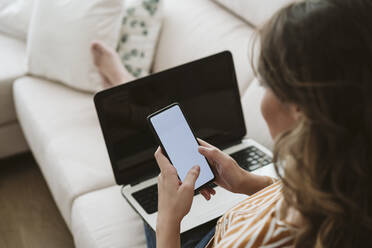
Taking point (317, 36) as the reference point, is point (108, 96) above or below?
below

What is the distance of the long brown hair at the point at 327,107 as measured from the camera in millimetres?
610

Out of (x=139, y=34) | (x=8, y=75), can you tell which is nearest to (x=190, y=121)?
(x=139, y=34)

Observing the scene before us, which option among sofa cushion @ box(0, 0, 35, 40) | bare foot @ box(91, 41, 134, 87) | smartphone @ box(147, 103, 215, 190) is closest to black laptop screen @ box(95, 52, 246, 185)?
smartphone @ box(147, 103, 215, 190)

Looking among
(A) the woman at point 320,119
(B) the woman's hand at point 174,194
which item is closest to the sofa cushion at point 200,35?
(B) the woman's hand at point 174,194

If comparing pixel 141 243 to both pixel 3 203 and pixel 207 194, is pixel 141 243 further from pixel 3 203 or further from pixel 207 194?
pixel 3 203

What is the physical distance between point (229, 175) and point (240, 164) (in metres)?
0.27

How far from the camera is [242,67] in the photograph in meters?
1.55

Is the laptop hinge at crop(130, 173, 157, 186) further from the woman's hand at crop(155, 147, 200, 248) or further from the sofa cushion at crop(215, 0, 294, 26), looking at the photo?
the sofa cushion at crop(215, 0, 294, 26)

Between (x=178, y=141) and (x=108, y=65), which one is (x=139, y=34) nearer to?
(x=108, y=65)

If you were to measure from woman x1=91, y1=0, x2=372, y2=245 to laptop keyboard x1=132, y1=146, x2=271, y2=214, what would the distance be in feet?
1.52

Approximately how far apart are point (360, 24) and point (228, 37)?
3.49 feet

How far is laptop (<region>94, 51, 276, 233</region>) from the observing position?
1173 millimetres

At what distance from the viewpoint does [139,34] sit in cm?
182

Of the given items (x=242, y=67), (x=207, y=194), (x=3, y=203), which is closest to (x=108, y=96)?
(x=207, y=194)
